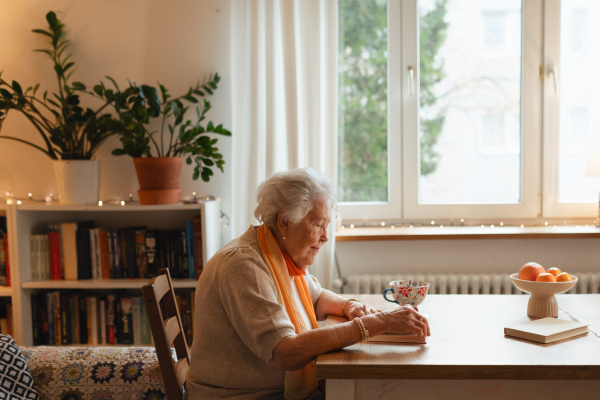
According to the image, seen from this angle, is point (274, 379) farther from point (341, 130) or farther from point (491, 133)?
point (491, 133)

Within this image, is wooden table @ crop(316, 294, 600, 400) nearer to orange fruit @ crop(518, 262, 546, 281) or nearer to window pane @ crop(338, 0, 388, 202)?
orange fruit @ crop(518, 262, 546, 281)

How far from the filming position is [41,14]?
312 centimetres

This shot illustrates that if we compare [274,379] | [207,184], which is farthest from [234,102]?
[274,379]

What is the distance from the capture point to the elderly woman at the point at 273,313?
153 cm

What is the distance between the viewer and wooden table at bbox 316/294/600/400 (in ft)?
4.58

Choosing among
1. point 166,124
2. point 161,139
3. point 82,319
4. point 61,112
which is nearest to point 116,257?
point 82,319

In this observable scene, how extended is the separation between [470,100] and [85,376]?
7.72 ft

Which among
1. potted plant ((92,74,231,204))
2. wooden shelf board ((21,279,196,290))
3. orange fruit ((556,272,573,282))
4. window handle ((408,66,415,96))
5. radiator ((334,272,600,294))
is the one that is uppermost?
window handle ((408,66,415,96))

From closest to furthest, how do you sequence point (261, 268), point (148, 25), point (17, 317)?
point (261, 268) < point (17, 317) < point (148, 25)

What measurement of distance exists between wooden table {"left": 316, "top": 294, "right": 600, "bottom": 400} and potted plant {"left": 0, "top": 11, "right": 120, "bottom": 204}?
1.82 m

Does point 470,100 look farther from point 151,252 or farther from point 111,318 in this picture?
point 111,318

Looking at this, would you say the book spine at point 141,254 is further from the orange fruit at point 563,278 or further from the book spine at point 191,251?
the orange fruit at point 563,278

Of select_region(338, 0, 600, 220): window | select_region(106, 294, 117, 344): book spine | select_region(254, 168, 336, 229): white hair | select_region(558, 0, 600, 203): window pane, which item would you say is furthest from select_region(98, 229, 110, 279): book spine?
select_region(558, 0, 600, 203): window pane

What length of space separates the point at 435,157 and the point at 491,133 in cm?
33
